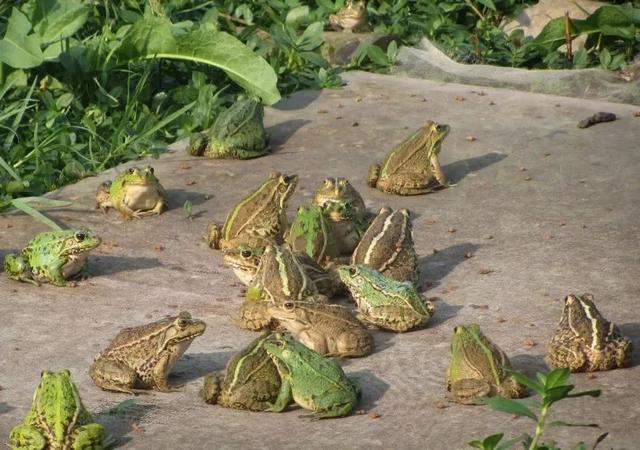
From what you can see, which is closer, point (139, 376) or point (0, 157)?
point (139, 376)

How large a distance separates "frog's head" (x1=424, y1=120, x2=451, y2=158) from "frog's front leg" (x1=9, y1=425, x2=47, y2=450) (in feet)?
16.9

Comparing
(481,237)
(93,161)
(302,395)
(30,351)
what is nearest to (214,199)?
(93,161)

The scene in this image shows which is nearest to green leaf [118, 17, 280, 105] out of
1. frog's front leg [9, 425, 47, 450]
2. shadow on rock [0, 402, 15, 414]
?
shadow on rock [0, 402, 15, 414]

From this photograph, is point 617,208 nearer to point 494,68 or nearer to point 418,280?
point 418,280

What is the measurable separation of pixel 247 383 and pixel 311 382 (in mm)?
345

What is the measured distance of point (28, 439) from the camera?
655 centimetres

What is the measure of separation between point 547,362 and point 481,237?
2.42 meters

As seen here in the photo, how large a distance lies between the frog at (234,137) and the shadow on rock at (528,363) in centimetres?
447

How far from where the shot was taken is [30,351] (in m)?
7.94

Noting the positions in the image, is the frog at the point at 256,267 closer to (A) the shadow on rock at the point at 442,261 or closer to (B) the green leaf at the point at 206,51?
(A) the shadow on rock at the point at 442,261

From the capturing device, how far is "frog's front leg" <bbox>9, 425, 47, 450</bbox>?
6527 millimetres

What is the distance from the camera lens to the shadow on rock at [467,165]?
1117cm

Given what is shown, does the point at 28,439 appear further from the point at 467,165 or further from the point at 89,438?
the point at 467,165

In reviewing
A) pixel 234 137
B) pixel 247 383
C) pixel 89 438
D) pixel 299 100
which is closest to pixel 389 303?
pixel 247 383
